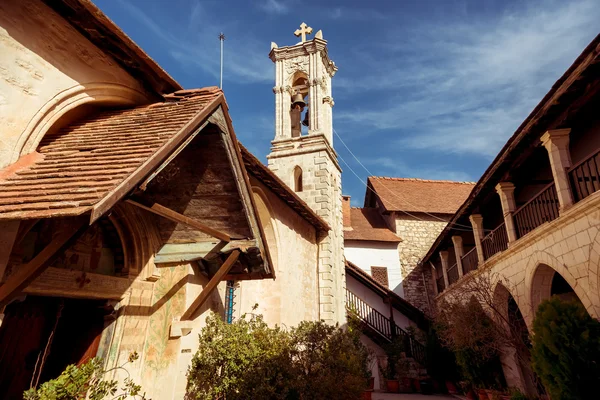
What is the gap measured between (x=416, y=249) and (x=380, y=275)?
2636mm

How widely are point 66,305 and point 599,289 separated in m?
7.96

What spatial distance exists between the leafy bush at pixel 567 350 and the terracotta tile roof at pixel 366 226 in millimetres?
14313

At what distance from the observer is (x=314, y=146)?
14461 millimetres

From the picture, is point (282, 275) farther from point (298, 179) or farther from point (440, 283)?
point (440, 283)

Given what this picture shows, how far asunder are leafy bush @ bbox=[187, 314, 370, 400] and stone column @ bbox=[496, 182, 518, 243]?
17.4 feet

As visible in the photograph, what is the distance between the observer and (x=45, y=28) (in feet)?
12.5

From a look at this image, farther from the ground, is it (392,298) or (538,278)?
(392,298)

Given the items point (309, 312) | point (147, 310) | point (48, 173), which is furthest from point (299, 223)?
point (48, 173)

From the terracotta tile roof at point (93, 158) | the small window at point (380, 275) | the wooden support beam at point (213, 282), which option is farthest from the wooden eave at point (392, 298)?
the terracotta tile roof at point (93, 158)

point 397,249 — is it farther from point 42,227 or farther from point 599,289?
point 42,227

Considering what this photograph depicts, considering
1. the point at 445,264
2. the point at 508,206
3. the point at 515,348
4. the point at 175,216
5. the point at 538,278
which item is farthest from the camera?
the point at 445,264

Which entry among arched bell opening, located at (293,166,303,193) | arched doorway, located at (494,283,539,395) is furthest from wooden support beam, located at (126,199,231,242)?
arched bell opening, located at (293,166,303,193)

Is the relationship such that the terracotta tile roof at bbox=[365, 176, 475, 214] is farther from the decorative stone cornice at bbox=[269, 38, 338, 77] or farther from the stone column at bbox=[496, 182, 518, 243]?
the stone column at bbox=[496, 182, 518, 243]

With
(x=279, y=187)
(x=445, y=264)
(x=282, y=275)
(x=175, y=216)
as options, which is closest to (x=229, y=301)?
(x=282, y=275)
